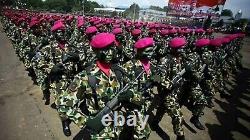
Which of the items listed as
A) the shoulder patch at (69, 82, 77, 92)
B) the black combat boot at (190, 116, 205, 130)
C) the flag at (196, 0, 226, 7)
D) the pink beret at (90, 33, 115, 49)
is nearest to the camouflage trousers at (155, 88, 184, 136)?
the black combat boot at (190, 116, 205, 130)

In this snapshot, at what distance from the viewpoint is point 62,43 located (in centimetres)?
646

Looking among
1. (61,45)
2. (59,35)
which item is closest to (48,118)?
(61,45)

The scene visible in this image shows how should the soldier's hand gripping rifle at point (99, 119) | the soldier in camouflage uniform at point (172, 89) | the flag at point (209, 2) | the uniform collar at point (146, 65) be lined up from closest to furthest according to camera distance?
1. the soldier's hand gripping rifle at point (99, 119)
2. the uniform collar at point (146, 65)
3. the soldier in camouflage uniform at point (172, 89)
4. the flag at point (209, 2)

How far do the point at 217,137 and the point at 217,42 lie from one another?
2587 mm

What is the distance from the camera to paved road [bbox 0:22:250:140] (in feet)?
19.9

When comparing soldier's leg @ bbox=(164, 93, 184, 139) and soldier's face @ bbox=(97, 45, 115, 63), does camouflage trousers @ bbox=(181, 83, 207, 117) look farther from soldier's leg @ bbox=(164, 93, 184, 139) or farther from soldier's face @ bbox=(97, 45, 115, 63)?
soldier's face @ bbox=(97, 45, 115, 63)

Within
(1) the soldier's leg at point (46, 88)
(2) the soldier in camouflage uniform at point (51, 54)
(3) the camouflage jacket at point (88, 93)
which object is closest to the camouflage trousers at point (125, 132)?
(3) the camouflage jacket at point (88, 93)

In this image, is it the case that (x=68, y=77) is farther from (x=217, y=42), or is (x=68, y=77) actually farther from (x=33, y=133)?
(x=217, y=42)

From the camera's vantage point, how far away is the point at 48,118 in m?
6.80

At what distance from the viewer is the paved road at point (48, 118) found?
19.9 ft

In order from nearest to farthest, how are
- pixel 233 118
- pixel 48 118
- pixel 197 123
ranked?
1. pixel 197 123
2. pixel 48 118
3. pixel 233 118

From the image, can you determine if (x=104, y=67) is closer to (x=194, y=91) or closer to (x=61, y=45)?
(x=61, y=45)

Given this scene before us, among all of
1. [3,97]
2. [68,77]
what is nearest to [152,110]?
[68,77]

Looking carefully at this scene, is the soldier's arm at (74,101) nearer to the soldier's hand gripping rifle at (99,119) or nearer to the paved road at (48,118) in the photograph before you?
the soldier's hand gripping rifle at (99,119)
